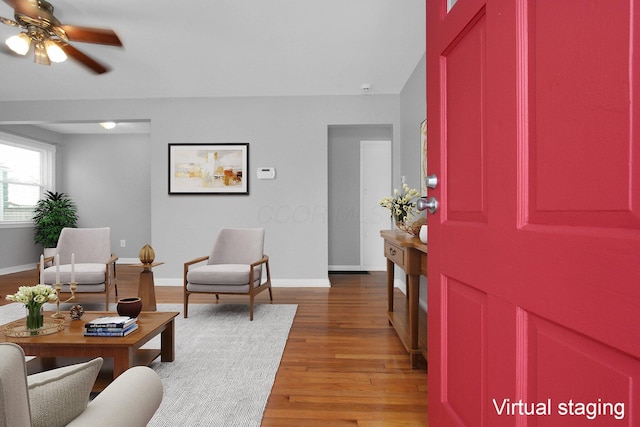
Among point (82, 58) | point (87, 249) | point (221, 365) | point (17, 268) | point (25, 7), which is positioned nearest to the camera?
point (221, 365)

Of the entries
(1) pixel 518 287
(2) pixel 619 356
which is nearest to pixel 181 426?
(1) pixel 518 287

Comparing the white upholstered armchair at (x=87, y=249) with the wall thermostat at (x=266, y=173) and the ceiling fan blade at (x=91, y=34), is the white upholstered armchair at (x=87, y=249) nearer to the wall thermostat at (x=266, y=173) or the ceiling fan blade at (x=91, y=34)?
the wall thermostat at (x=266, y=173)

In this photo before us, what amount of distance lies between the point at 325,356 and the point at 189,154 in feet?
11.6

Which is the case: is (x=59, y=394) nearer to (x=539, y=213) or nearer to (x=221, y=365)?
(x=539, y=213)

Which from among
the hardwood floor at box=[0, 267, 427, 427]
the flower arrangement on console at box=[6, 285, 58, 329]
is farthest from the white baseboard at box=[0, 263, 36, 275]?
the flower arrangement on console at box=[6, 285, 58, 329]

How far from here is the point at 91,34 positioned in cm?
268

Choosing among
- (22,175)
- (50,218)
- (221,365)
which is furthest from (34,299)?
(22,175)

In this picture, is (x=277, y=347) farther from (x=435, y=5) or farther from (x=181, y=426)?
(x=435, y=5)

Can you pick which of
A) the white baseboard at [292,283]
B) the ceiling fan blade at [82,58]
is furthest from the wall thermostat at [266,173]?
the ceiling fan blade at [82,58]

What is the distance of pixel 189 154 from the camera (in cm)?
492

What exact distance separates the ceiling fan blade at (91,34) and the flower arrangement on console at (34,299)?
185cm

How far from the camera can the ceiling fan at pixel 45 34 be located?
2555 millimetres

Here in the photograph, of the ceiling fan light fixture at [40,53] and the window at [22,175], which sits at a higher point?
the ceiling fan light fixture at [40,53]

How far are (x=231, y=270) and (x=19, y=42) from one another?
2378 mm
